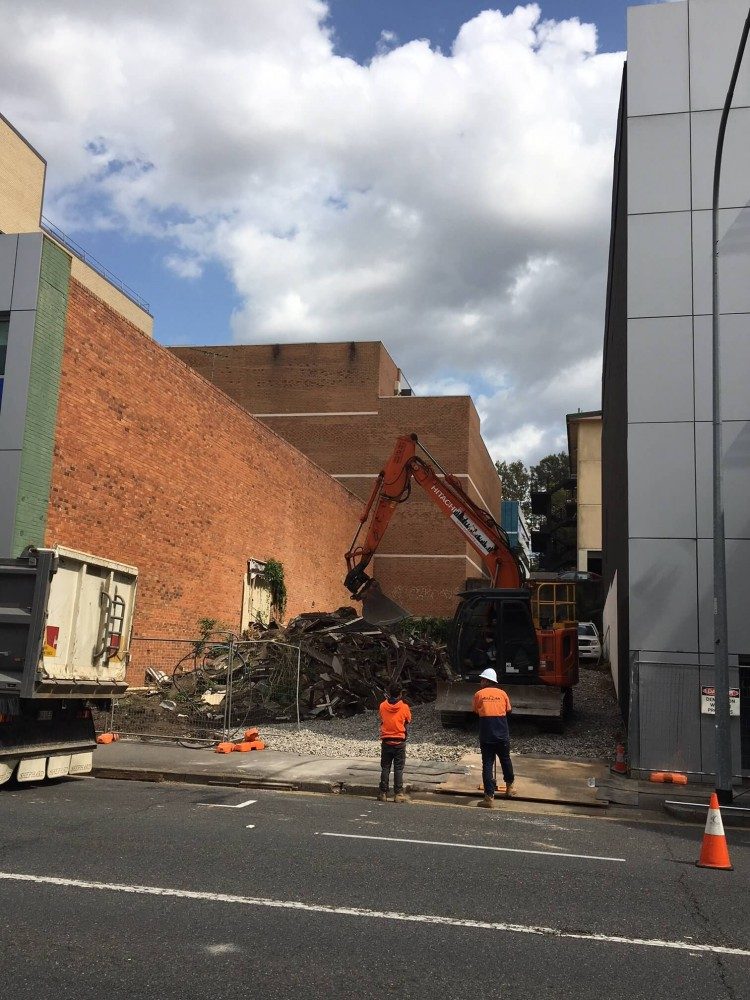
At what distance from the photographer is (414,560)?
4744 centimetres

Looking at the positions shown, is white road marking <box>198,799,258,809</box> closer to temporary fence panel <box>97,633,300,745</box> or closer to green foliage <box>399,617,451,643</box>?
temporary fence panel <box>97,633,300,745</box>

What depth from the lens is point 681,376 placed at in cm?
1442

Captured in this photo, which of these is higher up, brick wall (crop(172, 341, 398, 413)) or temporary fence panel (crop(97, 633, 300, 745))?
brick wall (crop(172, 341, 398, 413))

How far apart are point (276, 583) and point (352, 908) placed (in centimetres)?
2541

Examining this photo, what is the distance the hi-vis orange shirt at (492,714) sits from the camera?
38.0 feet

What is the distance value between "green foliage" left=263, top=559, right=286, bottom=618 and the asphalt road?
20.8m

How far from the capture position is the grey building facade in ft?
44.1

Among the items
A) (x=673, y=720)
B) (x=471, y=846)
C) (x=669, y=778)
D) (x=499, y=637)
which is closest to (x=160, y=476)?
(x=499, y=637)

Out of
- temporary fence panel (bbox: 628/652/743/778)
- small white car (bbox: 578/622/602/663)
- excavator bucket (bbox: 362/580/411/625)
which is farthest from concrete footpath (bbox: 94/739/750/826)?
small white car (bbox: 578/622/602/663)

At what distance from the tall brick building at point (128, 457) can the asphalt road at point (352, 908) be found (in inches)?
363

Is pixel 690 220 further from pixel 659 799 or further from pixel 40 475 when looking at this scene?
pixel 40 475

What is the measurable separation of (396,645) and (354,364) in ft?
99.1

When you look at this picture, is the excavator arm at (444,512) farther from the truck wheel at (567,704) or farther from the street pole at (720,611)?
the street pole at (720,611)

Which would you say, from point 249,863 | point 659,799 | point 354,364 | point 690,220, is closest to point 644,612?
point 659,799
